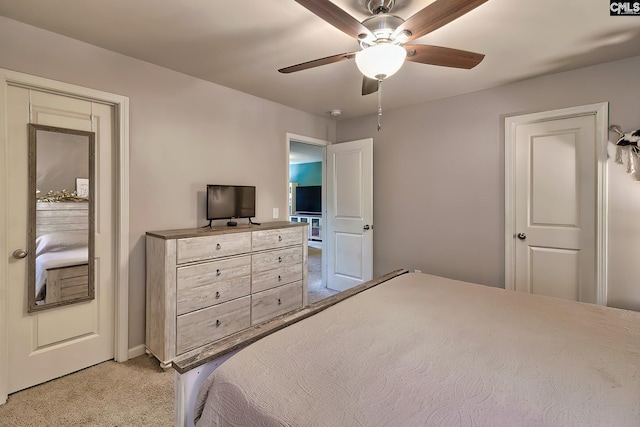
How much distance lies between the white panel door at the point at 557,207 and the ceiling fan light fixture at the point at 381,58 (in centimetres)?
199

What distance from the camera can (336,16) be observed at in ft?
4.44

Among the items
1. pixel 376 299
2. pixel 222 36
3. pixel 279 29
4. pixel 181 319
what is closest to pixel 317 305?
pixel 376 299

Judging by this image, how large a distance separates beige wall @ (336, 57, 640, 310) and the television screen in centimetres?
170

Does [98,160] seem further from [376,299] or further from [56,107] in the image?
[376,299]

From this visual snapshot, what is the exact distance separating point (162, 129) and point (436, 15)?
226cm

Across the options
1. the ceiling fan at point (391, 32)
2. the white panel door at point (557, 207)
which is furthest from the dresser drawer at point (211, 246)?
the white panel door at point (557, 207)

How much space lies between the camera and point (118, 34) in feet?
6.63

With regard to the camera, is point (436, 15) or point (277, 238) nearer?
point (436, 15)

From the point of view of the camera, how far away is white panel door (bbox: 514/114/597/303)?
8.33 ft

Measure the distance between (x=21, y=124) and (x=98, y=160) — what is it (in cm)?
46

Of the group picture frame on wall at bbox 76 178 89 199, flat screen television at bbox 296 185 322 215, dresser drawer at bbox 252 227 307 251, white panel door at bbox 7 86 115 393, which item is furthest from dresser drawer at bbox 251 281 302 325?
flat screen television at bbox 296 185 322 215

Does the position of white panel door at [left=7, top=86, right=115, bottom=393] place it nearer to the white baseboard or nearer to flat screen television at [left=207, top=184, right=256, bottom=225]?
the white baseboard

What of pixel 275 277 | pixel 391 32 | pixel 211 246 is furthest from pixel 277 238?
pixel 391 32

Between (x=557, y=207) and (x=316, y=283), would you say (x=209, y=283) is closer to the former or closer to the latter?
(x=316, y=283)
